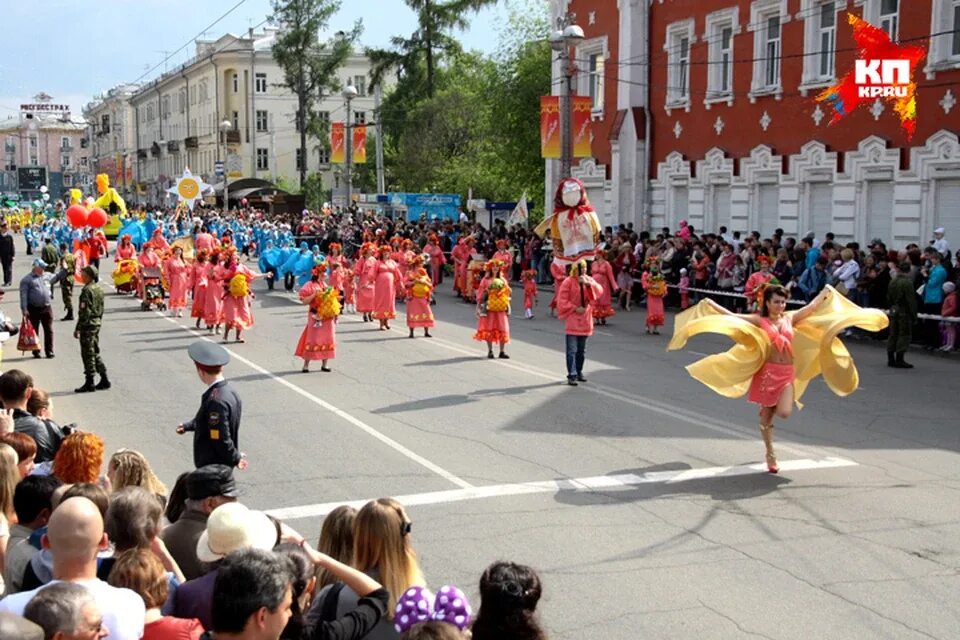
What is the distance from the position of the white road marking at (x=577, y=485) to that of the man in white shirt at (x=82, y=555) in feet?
15.2

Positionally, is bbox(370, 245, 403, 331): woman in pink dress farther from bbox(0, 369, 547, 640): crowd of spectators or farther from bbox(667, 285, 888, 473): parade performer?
bbox(0, 369, 547, 640): crowd of spectators

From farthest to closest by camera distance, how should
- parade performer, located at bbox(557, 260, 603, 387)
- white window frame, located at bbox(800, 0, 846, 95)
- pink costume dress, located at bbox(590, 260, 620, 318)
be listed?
white window frame, located at bbox(800, 0, 846, 95) → pink costume dress, located at bbox(590, 260, 620, 318) → parade performer, located at bbox(557, 260, 603, 387)

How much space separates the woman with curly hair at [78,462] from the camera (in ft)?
22.5

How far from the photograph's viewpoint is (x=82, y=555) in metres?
4.91

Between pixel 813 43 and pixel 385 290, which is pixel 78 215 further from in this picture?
pixel 813 43

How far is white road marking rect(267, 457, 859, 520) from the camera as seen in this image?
9945 millimetres

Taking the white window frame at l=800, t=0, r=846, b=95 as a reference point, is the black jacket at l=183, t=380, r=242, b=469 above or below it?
below

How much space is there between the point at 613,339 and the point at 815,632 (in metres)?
15.3

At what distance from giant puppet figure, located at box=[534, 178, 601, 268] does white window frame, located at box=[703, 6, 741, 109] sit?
14.1m

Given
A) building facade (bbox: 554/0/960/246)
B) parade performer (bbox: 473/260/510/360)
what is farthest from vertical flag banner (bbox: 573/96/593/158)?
parade performer (bbox: 473/260/510/360)

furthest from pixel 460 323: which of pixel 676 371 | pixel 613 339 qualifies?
pixel 676 371

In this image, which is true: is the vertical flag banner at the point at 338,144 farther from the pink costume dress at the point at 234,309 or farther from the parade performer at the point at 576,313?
the parade performer at the point at 576,313

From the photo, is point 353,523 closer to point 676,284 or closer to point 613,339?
point 613,339

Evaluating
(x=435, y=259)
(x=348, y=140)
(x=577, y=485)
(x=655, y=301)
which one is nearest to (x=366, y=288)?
(x=655, y=301)
